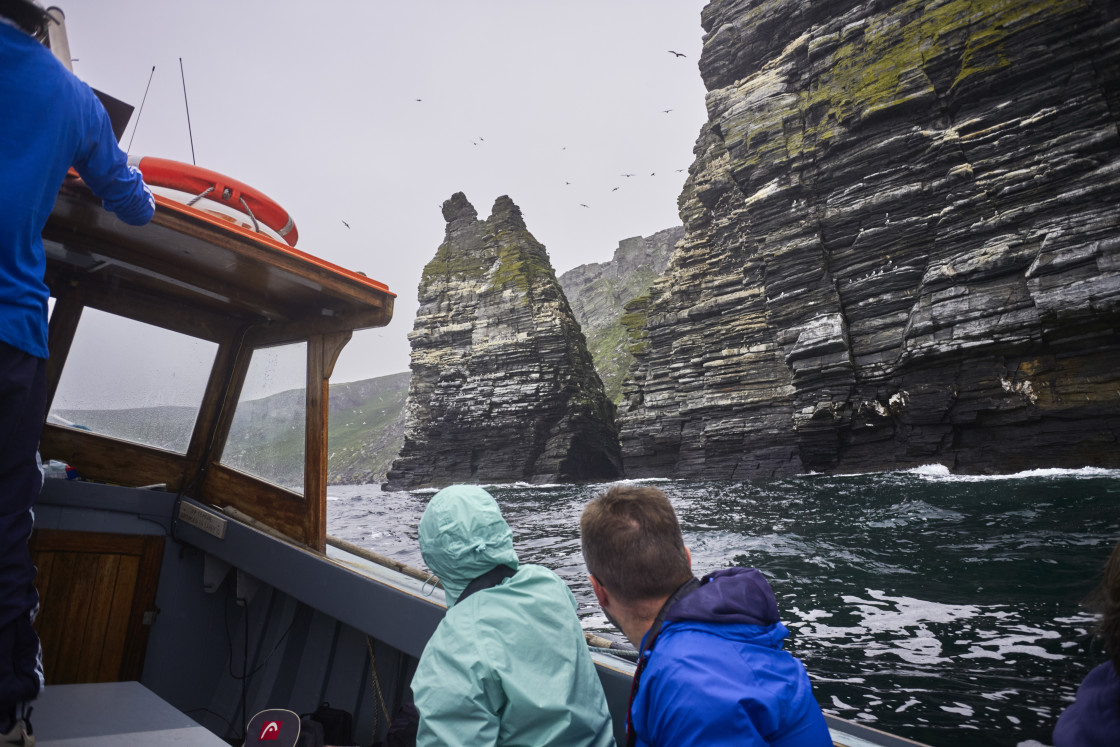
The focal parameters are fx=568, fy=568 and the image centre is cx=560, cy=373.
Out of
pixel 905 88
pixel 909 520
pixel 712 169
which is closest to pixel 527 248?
pixel 712 169

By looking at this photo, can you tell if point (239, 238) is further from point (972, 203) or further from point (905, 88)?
point (905, 88)

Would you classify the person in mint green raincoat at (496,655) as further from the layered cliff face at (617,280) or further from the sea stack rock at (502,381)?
the layered cliff face at (617,280)

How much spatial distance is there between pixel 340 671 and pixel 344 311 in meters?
1.81

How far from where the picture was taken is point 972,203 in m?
19.0

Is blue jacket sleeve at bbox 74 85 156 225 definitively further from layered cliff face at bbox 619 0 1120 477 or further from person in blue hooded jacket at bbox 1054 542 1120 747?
layered cliff face at bbox 619 0 1120 477

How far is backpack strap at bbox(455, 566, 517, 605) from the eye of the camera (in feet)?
5.04

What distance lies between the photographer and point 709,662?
101cm

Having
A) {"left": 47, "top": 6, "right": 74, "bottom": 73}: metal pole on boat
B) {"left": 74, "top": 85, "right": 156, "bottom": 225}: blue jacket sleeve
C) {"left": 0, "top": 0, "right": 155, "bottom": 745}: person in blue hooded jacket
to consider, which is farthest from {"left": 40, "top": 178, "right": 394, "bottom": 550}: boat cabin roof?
{"left": 0, "top": 0, "right": 155, "bottom": 745}: person in blue hooded jacket

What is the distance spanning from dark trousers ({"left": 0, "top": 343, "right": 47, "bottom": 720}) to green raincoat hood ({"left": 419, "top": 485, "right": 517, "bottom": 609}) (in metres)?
0.88

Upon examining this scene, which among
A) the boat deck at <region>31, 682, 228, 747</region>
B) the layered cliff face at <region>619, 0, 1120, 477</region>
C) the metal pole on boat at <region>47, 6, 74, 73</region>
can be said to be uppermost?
the layered cliff face at <region>619, 0, 1120, 477</region>

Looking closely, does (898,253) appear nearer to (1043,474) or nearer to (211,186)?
(1043,474)

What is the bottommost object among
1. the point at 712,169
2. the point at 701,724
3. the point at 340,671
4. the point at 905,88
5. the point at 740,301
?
the point at 340,671

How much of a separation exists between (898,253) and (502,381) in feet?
84.8

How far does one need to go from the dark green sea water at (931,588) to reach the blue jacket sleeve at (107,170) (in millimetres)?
4031
